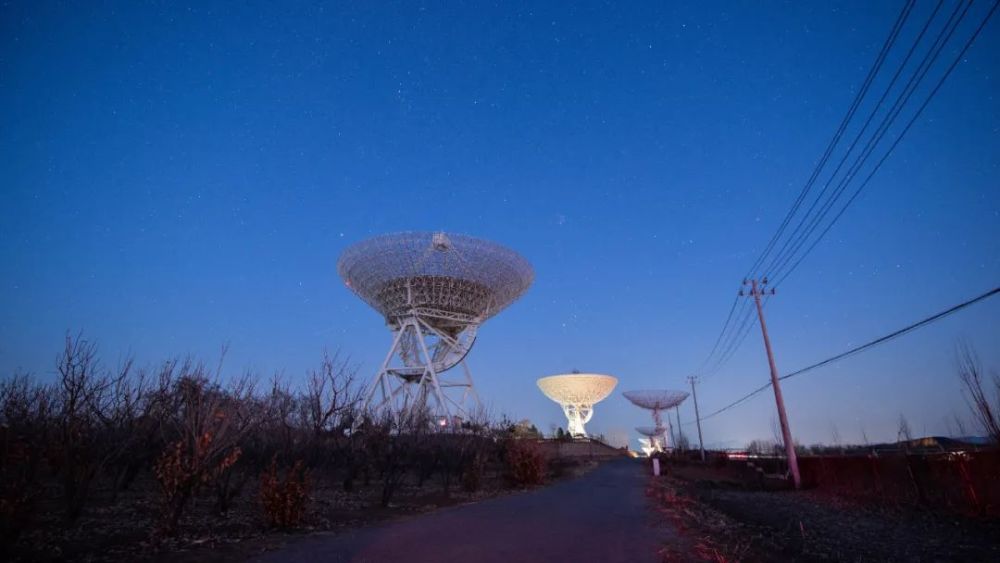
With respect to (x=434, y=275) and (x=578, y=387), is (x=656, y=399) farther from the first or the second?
(x=434, y=275)

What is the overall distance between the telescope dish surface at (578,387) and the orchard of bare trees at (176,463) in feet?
133

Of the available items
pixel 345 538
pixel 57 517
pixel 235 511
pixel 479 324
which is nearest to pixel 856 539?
pixel 345 538

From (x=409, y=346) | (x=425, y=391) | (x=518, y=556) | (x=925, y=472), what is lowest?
(x=518, y=556)

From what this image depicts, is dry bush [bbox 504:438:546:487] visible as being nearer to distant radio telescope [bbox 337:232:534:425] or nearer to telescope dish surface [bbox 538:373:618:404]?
distant radio telescope [bbox 337:232:534:425]

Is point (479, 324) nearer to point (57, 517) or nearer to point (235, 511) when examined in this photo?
point (235, 511)

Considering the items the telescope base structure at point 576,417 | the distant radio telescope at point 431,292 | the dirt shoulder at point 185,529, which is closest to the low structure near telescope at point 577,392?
the telescope base structure at point 576,417

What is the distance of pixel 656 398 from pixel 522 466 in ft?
169

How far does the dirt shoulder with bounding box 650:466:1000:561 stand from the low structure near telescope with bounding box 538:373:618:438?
4880cm

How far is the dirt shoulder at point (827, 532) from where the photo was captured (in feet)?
29.7

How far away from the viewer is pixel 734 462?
3306 centimetres

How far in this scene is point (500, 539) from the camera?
9828mm

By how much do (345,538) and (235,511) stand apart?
16.2 feet

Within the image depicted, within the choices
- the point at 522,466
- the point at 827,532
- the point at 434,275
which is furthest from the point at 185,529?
the point at 434,275

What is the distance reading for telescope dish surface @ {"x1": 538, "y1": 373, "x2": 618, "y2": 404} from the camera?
218ft
